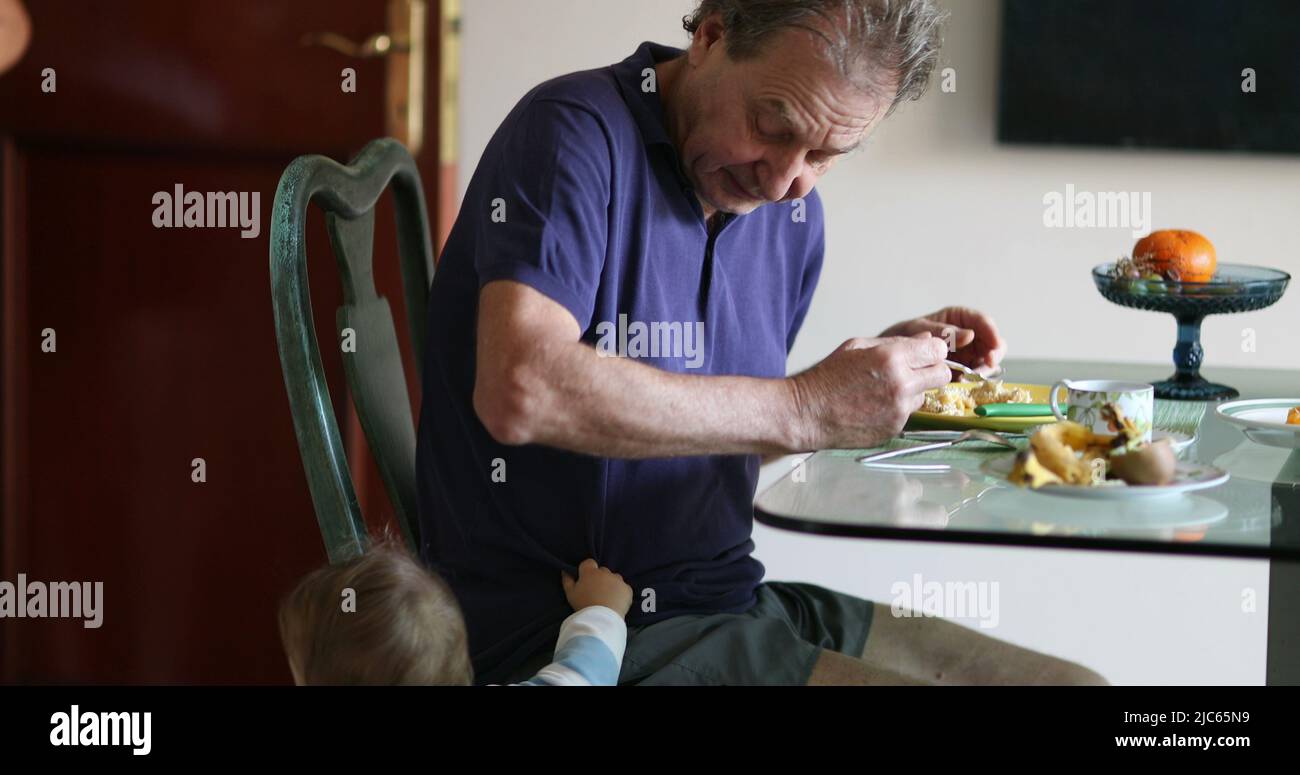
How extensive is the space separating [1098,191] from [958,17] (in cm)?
37

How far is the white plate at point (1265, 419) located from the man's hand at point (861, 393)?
37cm

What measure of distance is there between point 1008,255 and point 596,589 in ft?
4.35

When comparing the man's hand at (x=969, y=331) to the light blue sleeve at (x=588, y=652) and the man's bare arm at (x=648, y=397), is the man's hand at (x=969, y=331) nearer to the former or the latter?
the man's bare arm at (x=648, y=397)

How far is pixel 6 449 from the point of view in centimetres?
248

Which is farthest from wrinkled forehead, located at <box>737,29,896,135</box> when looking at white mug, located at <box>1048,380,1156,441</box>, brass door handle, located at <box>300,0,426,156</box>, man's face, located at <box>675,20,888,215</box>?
brass door handle, located at <box>300,0,426,156</box>

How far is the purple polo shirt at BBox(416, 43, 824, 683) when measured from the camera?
126 centimetres

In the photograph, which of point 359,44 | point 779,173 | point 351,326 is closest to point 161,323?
point 359,44

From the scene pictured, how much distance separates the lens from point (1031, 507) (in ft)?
3.56

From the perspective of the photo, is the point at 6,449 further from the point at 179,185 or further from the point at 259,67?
the point at 259,67

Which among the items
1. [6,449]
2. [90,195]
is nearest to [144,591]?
[6,449]

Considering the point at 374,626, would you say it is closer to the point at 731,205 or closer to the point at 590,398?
the point at 590,398

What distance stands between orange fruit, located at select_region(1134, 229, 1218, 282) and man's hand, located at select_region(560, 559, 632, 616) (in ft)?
2.47

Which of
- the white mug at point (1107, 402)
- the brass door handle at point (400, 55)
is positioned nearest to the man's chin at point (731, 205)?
the white mug at point (1107, 402)

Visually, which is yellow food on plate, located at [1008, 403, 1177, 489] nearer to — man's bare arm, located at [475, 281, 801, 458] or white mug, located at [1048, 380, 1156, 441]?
white mug, located at [1048, 380, 1156, 441]
